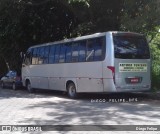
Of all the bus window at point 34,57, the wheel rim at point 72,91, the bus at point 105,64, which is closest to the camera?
the bus at point 105,64

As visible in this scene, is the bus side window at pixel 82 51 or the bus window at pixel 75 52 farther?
the bus window at pixel 75 52

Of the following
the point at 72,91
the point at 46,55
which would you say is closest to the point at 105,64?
the point at 72,91

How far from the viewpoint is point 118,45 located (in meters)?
16.0

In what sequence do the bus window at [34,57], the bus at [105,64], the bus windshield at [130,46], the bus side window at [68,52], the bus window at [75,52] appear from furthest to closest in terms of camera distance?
1. the bus window at [34,57]
2. the bus side window at [68,52]
3. the bus window at [75,52]
4. the bus windshield at [130,46]
5. the bus at [105,64]

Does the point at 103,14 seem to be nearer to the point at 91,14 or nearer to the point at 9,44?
the point at 91,14

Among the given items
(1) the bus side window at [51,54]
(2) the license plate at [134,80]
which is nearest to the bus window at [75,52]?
(1) the bus side window at [51,54]

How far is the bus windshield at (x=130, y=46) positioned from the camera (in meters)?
16.0

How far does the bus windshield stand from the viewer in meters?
16.0

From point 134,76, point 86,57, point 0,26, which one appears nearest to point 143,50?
point 134,76

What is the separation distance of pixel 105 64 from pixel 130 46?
1.39 m

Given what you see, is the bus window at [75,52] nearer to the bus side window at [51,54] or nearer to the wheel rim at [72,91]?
the wheel rim at [72,91]

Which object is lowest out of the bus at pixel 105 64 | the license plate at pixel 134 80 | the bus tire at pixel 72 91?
the bus tire at pixel 72 91

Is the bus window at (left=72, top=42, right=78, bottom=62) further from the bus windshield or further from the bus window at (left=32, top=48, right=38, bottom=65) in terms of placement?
the bus window at (left=32, top=48, right=38, bottom=65)

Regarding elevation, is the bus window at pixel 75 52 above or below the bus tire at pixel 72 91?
above
